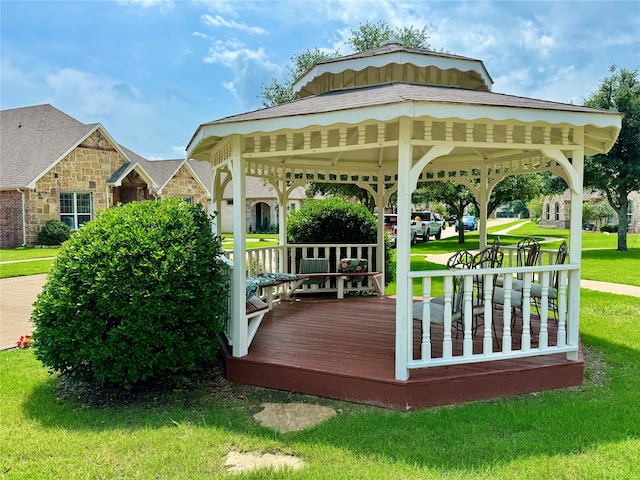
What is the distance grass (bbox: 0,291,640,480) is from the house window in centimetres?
1983

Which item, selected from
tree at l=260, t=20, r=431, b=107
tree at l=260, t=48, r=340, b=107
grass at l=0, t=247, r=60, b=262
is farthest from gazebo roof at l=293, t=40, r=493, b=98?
grass at l=0, t=247, r=60, b=262

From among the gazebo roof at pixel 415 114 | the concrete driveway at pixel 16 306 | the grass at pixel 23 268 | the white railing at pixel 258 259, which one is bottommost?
the concrete driveway at pixel 16 306

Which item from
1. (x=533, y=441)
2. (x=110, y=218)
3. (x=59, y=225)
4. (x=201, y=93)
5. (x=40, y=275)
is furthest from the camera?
(x=59, y=225)

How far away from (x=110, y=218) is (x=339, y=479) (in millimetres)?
3340

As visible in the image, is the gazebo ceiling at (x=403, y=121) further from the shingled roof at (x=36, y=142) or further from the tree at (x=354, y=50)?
the shingled roof at (x=36, y=142)

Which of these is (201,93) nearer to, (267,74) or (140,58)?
(140,58)

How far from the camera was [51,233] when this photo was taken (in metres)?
20.1

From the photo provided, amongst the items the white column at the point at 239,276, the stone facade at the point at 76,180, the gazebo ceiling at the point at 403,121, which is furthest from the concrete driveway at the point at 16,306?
the stone facade at the point at 76,180

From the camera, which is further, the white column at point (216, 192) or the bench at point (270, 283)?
the white column at point (216, 192)

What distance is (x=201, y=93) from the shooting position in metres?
11.9

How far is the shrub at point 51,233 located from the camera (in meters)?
20.1

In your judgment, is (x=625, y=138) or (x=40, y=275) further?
(x=625, y=138)

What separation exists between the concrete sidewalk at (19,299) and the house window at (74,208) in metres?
10.4

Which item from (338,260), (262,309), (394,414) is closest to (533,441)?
(394,414)
